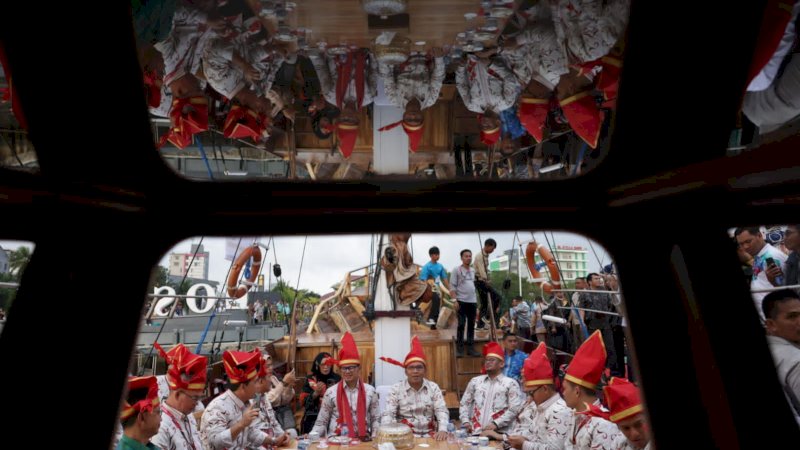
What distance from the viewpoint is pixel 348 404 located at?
2154 millimetres

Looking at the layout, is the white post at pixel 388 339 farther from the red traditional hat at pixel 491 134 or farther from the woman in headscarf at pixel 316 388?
the red traditional hat at pixel 491 134

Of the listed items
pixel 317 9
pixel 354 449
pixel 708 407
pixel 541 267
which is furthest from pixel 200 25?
pixel 541 267

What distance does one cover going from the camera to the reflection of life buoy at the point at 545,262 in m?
2.49

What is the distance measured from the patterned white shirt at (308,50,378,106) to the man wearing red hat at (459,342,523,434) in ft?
3.61

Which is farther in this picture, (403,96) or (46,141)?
(403,96)

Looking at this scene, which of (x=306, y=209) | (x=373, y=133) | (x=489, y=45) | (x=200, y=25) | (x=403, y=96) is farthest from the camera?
(x=373, y=133)

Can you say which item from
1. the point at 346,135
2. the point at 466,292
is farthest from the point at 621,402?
the point at 466,292

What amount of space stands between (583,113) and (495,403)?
1.36 m

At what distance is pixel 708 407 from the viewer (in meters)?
0.13

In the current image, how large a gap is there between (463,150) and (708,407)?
8.74 feet

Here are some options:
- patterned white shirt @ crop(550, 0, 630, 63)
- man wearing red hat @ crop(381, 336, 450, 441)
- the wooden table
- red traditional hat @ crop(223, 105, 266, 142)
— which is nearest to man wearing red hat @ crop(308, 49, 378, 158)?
red traditional hat @ crop(223, 105, 266, 142)

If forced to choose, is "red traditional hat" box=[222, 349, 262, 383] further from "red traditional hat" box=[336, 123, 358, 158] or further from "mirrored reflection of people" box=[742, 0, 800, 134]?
"mirrored reflection of people" box=[742, 0, 800, 134]

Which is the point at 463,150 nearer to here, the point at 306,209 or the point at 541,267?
the point at 541,267

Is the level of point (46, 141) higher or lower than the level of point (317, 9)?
lower
